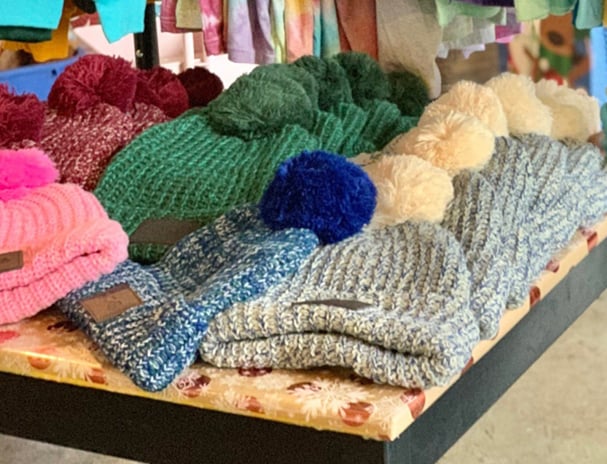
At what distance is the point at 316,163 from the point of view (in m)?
0.80

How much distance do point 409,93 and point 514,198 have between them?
1.42 feet

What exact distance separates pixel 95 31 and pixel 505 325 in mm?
1925

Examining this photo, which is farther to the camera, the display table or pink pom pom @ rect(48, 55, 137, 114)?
pink pom pom @ rect(48, 55, 137, 114)

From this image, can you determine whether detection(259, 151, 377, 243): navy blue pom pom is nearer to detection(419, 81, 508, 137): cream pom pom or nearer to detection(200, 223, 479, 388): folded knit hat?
detection(200, 223, 479, 388): folded knit hat

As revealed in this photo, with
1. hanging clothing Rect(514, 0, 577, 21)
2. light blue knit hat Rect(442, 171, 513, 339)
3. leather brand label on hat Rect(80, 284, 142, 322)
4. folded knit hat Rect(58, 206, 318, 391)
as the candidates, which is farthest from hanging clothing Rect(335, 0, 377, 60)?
leather brand label on hat Rect(80, 284, 142, 322)

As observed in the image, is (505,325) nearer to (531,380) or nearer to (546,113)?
(546,113)

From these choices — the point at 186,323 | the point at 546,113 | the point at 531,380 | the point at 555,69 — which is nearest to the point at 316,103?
the point at 546,113

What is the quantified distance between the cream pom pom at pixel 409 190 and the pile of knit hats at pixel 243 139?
0.43 feet

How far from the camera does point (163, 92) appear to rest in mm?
1159

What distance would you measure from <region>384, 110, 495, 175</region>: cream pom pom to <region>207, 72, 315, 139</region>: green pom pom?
15 centimetres

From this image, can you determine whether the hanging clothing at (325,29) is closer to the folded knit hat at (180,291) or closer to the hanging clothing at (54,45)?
the hanging clothing at (54,45)

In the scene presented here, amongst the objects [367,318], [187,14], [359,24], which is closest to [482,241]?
[367,318]

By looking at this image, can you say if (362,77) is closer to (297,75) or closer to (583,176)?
(297,75)

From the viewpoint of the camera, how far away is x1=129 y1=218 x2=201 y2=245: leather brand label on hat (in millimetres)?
880
